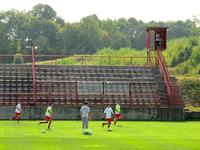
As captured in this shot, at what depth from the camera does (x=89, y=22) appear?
6161 inches

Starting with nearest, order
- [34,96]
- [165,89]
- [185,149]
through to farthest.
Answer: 1. [185,149]
2. [34,96]
3. [165,89]

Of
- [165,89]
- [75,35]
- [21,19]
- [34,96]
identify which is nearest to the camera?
[34,96]

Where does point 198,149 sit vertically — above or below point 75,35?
below

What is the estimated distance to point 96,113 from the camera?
51.2 metres

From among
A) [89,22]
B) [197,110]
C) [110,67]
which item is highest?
[89,22]

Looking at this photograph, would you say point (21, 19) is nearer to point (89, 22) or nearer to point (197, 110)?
point (89, 22)

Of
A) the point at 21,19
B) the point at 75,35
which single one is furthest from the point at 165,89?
the point at 21,19

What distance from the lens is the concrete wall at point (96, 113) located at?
49.9m

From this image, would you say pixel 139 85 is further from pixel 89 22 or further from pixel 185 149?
pixel 89 22

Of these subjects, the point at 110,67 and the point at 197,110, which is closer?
the point at 197,110

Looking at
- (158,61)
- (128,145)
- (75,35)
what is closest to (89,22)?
(75,35)

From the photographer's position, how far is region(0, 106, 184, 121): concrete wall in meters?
49.9

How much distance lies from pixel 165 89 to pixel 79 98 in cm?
818

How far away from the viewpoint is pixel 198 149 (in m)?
25.1
